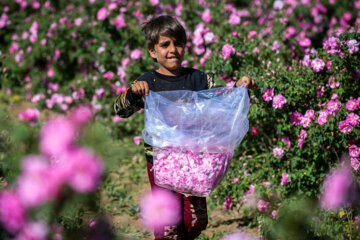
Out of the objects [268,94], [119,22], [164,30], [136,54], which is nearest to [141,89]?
[164,30]

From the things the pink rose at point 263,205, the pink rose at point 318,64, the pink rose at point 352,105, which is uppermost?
the pink rose at point 318,64

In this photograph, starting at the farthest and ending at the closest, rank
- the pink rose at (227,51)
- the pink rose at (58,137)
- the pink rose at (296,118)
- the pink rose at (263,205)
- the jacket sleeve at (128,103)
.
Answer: the pink rose at (227,51), the pink rose at (263,205), the pink rose at (296,118), the jacket sleeve at (128,103), the pink rose at (58,137)

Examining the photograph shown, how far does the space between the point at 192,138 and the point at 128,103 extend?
0.46 m

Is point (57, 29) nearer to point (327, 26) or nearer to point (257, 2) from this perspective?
point (257, 2)

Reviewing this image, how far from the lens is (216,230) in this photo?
299cm

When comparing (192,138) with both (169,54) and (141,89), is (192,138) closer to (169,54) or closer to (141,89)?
(141,89)

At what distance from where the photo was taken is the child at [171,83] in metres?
2.05

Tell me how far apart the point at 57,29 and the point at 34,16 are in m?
0.74

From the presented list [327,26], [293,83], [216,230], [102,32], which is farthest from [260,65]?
[327,26]

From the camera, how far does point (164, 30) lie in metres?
2.13

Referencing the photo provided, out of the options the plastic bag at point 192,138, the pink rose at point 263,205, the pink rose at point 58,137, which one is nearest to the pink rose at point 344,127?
the pink rose at point 263,205

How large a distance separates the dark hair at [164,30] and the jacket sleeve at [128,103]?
0.35 m

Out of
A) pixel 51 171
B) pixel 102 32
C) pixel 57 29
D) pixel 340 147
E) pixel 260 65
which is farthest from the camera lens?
pixel 57 29

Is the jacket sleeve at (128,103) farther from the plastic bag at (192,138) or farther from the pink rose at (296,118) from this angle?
the pink rose at (296,118)
